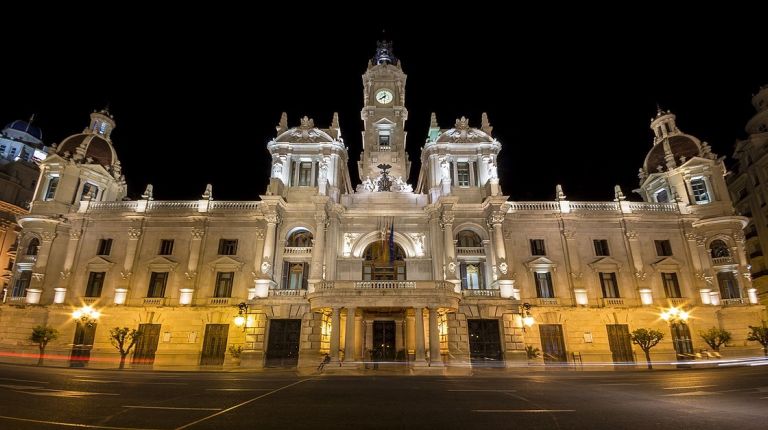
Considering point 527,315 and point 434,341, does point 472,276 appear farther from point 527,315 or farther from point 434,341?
point 434,341

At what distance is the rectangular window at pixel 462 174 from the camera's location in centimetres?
4194

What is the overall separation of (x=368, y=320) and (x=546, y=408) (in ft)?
84.4

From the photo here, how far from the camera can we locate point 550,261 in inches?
1475

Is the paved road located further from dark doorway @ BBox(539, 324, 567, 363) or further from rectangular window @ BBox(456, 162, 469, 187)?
rectangular window @ BBox(456, 162, 469, 187)

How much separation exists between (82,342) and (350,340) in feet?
83.5

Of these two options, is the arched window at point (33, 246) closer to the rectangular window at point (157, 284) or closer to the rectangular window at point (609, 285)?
the rectangular window at point (157, 284)

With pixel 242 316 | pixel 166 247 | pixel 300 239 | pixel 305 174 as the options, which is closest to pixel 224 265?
pixel 242 316

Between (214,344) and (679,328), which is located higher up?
(679,328)

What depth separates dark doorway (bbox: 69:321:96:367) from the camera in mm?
34188

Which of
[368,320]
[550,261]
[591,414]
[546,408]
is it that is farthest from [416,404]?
[550,261]

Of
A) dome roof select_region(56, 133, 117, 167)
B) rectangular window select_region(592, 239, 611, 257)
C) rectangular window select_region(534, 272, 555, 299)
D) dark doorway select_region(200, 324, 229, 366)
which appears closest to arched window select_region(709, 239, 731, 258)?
rectangular window select_region(592, 239, 611, 257)

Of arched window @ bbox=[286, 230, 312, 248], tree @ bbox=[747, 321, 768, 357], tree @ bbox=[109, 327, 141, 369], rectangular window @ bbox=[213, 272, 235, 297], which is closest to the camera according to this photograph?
tree @ bbox=[109, 327, 141, 369]

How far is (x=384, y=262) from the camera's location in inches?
1499

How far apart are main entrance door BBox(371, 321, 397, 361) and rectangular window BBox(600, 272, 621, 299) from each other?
66.8ft
